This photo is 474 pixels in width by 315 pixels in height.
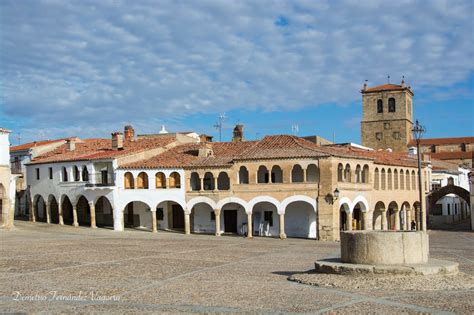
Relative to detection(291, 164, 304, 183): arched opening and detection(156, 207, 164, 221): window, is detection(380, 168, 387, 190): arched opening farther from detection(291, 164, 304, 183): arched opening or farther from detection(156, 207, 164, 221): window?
detection(156, 207, 164, 221): window

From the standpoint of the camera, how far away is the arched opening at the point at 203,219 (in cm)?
4278

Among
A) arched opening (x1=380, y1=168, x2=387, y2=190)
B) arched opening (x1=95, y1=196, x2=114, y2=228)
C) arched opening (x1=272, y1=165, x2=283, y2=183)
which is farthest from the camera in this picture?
arched opening (x1=95, y1=196, x2=114, y2=228)

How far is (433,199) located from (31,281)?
1658 inches

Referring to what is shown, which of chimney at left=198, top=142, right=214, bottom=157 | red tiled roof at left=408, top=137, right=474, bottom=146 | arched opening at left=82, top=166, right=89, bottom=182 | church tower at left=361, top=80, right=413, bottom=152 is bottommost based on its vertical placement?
arched opening at left=82, top=166, right=89, bottom=182

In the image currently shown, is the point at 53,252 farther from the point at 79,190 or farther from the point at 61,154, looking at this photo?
the point at 61,154

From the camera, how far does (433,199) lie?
174 feet

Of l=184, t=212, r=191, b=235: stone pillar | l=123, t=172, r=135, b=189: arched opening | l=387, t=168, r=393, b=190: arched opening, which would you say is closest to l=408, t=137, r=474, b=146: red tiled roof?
l=387, t=168, r=393, b=190: arched opening

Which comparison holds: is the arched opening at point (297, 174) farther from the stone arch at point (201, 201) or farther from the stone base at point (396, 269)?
the stone base at point (396, 269)

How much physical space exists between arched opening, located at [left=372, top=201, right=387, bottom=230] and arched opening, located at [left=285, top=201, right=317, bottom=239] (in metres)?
7.56

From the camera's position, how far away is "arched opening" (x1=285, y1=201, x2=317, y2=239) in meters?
40.0

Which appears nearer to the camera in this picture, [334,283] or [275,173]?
[334,283]

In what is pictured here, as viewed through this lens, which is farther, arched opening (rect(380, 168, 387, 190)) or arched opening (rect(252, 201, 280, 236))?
arched opening (rect(380, 168, 387, 190))

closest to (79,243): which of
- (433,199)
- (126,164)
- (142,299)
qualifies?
(126,164)

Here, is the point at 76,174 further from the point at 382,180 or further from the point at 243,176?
the point at 382,180
